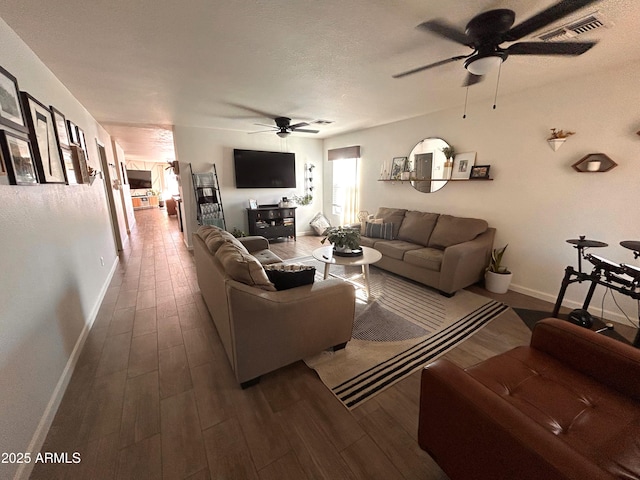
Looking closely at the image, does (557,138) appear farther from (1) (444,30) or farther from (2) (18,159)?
(2) (18,159)

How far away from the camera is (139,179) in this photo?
37.7 feet

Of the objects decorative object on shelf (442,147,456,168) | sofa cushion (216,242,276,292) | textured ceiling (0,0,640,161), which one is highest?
textured ceiling (0,0,640,161)

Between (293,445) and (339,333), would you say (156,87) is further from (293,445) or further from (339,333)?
(293,445)

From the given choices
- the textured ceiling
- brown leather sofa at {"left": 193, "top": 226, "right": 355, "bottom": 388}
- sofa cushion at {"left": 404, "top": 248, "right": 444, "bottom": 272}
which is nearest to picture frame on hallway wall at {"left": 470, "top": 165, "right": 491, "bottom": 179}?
the textured ceiling

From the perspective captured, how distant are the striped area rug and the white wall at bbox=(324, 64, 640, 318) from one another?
91cm

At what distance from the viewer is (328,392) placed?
65.9 inches

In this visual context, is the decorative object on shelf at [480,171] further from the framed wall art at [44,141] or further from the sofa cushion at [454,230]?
the framed wall art at [44,141]

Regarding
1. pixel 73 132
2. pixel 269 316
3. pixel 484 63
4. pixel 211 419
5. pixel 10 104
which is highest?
pixel 484 63

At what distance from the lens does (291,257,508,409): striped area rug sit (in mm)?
1783

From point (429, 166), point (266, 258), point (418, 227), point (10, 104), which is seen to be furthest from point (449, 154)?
point (10, 104)

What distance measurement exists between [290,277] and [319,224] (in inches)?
182

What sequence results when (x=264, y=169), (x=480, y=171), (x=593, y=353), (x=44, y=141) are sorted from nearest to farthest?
(x=593, y=353)
(x=44, y=141)
(x=480, y=171)
(x=264, y=169)

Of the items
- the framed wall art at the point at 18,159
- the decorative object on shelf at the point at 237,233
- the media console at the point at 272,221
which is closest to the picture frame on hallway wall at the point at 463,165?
the media console at the point at 272,221

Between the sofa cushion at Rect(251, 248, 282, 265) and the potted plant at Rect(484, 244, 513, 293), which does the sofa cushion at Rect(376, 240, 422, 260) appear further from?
the sofa cushion at Rect(251, 248, 282, 265)
